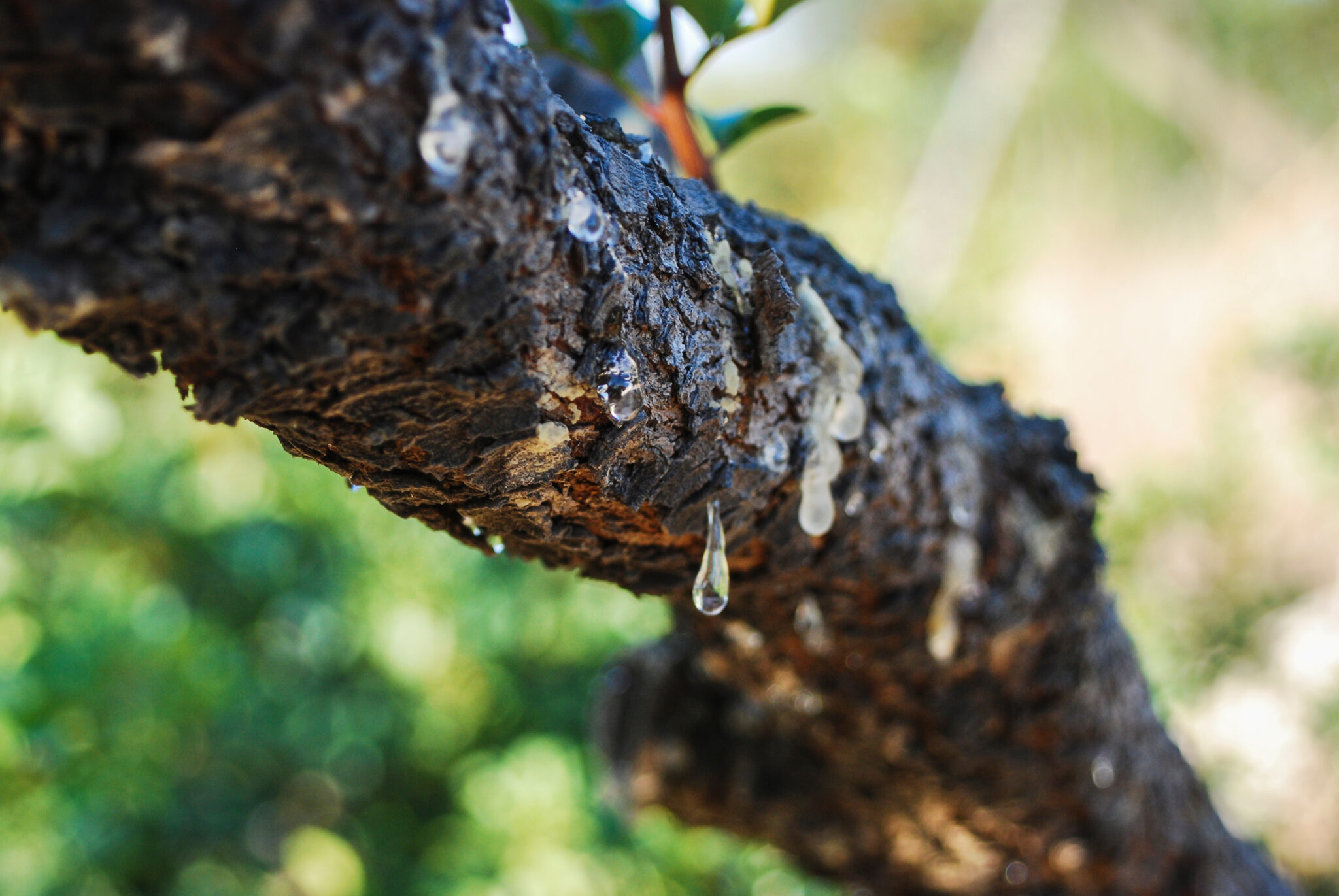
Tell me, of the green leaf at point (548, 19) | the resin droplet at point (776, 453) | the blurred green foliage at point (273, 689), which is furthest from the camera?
the blurred green foliage at point (273, 689)

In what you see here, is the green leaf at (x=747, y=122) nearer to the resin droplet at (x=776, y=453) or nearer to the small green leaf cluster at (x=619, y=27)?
the small green leaf cluster at (x=619, y=27)

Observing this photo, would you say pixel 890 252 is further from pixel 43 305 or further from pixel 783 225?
pixel 43 305

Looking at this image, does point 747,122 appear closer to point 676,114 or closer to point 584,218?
point 676,114

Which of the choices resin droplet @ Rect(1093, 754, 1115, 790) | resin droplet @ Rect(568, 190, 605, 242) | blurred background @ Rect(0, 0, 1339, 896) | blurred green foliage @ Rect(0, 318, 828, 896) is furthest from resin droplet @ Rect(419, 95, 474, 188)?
blurred green foliage @ Rect(0, 318, 828, 896)

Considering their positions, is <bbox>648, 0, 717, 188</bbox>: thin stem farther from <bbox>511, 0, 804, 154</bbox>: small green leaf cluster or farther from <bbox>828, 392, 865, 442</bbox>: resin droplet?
<bbox>828, 392, 865, 442</bbox>: resin droplet

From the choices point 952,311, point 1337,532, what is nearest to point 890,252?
point 952,311

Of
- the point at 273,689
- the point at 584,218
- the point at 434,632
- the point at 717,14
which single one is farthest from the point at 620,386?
the point at 273,689

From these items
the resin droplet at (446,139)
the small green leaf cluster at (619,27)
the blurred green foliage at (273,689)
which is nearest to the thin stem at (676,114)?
the small green leaf cluster at (619,27)
